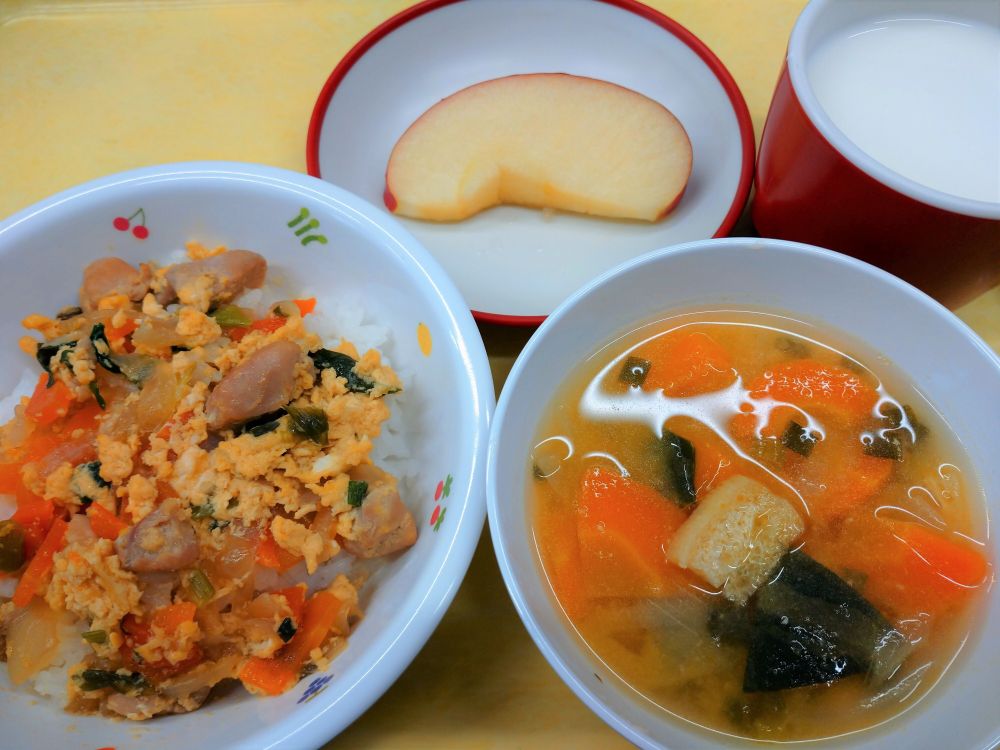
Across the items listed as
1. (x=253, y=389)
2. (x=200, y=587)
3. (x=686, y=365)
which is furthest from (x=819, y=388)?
(x=200, y=587)

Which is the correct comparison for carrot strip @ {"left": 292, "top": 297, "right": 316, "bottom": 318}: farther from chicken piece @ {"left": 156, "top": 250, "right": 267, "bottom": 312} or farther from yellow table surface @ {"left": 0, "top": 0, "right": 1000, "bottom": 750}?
yellow table surface @ {"left": 0, "top": 0, "right": 1000, "bottom": 750}

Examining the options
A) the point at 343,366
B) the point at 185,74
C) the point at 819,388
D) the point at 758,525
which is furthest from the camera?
the point at 185,74

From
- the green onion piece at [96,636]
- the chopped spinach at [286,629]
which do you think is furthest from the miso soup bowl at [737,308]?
the green onion piece at [96,636]

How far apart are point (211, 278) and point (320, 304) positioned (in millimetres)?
205

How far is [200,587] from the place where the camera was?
1.04 meters

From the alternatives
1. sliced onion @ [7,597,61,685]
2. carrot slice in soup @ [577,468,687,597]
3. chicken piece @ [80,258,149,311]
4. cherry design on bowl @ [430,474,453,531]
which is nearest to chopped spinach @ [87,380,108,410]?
chicken piece @ [80,258,149,311]

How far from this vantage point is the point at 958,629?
0.93m

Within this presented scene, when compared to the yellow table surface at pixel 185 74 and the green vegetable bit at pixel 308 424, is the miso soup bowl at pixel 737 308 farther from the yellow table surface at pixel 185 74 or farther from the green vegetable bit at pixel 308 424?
the yellow table surface at pixel 185 74

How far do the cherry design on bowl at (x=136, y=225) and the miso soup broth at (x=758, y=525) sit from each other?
2.70 ft

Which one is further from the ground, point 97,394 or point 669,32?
point 669,32

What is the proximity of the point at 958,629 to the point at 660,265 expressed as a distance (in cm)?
60

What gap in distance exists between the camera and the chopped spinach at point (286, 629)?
1039 mm

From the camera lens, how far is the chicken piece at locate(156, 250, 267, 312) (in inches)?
48.6

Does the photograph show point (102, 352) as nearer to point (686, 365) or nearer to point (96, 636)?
point (96, 636)
